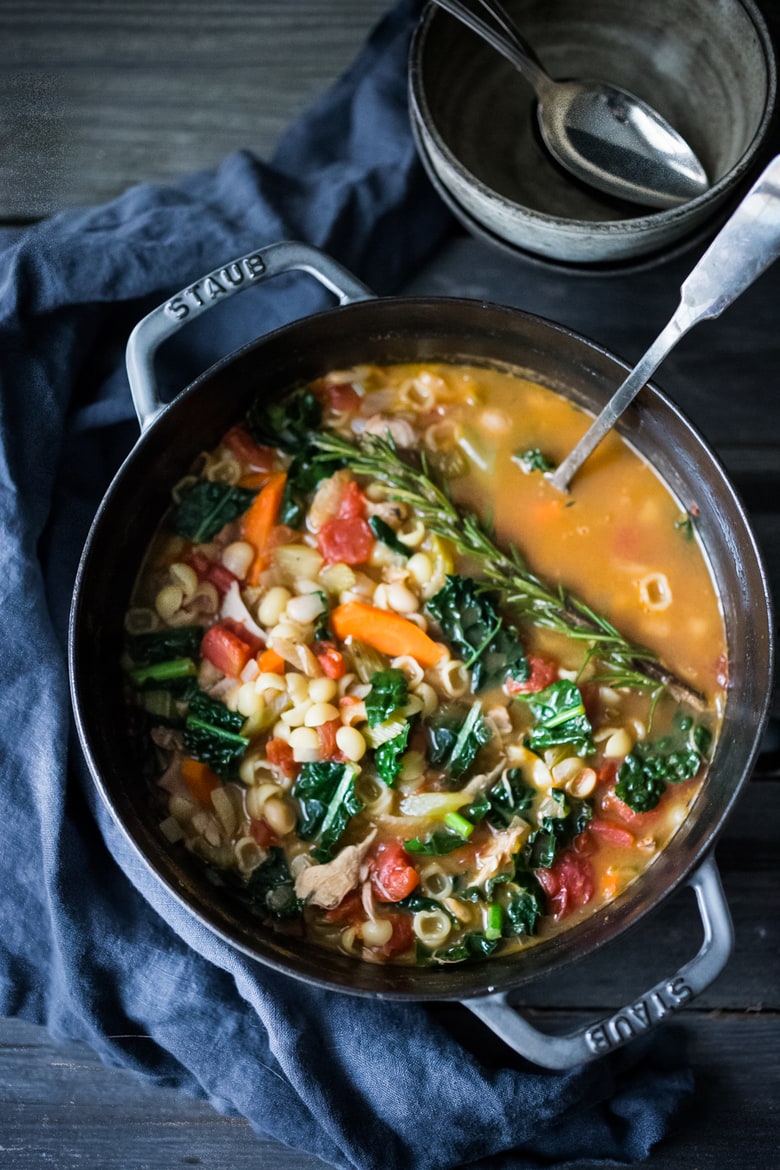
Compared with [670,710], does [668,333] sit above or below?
above

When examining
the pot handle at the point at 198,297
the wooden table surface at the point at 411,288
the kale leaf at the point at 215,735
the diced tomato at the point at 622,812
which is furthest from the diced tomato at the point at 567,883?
the pot handle at the point at 198,297

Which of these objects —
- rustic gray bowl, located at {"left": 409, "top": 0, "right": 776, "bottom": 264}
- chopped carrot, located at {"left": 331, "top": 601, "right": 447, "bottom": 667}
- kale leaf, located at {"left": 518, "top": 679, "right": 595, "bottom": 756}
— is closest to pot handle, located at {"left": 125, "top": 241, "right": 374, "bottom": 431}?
rustic gray bowl, located at {"left": 409, "top": 0, "right": 776, "bottom": 264}

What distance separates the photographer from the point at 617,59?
2871mm

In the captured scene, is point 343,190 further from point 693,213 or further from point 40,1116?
point 40,1116

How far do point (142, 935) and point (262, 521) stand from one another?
992 millimetres

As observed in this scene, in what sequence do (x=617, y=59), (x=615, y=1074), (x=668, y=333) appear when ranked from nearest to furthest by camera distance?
(x=668, y=333) < (x=615, y=1074) < (x=617, y=59)

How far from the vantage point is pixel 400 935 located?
255 centimetres

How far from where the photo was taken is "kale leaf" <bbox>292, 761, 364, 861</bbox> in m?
2.54

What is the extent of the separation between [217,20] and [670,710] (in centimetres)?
216

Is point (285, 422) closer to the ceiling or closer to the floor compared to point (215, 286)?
closer to the floor

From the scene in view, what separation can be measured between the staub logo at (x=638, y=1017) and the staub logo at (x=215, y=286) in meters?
1.72

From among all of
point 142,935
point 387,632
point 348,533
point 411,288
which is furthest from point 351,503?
point 142,935

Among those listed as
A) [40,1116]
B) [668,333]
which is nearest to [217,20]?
[668,333]

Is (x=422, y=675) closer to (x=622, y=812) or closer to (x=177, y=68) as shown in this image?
(x=622, y=812)
